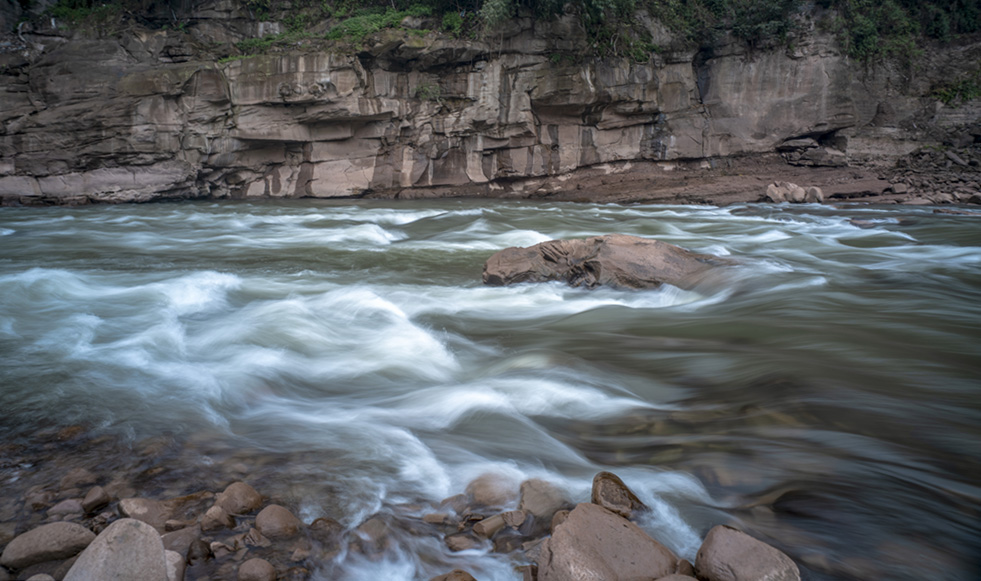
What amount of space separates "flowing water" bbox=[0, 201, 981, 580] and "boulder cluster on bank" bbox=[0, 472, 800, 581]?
105mm

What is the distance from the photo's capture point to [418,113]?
18.2 m

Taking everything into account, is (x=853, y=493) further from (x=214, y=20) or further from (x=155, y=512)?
(x=214, y=20)

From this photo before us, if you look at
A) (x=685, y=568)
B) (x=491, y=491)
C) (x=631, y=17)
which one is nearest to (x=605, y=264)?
(x=491, y=491)

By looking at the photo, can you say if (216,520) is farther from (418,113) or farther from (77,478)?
(418,113)

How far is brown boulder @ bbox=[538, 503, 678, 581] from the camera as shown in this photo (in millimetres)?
1885

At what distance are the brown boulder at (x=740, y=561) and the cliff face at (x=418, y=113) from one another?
1721cm

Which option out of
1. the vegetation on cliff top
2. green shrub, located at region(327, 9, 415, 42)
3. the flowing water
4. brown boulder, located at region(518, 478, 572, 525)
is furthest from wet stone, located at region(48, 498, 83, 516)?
green shrub, located at region(327, 9, 415, 42)

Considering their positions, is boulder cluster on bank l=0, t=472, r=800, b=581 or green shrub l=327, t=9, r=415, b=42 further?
green shrub l=327, t=9, r=415, b=42

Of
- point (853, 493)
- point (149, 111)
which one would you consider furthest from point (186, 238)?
point (853, 493)

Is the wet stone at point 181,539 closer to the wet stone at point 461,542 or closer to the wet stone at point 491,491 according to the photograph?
the wet stone at point 461,542

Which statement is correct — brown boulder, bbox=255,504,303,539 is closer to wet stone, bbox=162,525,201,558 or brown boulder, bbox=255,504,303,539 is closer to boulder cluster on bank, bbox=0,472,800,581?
boulder cluster on bank, bbox=0,472,800,581

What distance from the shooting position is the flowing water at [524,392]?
2.50 metres

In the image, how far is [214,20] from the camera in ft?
58.7

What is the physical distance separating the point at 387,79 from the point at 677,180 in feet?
31.6
